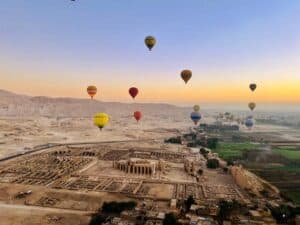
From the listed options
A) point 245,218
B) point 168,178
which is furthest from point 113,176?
point 245,218

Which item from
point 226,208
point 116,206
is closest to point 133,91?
point 116,206

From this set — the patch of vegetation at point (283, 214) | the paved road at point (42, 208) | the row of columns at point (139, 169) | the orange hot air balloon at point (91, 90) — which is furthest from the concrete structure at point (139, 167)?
the patch of vegetation at point (283, 214)

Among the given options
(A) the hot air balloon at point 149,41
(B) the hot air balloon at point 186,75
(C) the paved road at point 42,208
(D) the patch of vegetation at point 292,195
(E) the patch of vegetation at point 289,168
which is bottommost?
(C) the paved road at point 42,208

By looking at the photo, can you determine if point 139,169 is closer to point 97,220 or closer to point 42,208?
point 42,208

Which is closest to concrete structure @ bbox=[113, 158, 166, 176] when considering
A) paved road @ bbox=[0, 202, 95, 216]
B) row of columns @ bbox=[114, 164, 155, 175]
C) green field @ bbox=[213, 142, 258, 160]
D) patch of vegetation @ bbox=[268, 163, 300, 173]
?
row of columns @ bbox=[114, 164, 155, 175]

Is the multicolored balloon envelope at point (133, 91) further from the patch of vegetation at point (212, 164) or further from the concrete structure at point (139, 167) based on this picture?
the patch of vegetation at point (212, 164)

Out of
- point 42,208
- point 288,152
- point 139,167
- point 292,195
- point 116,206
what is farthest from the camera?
point 288,152
